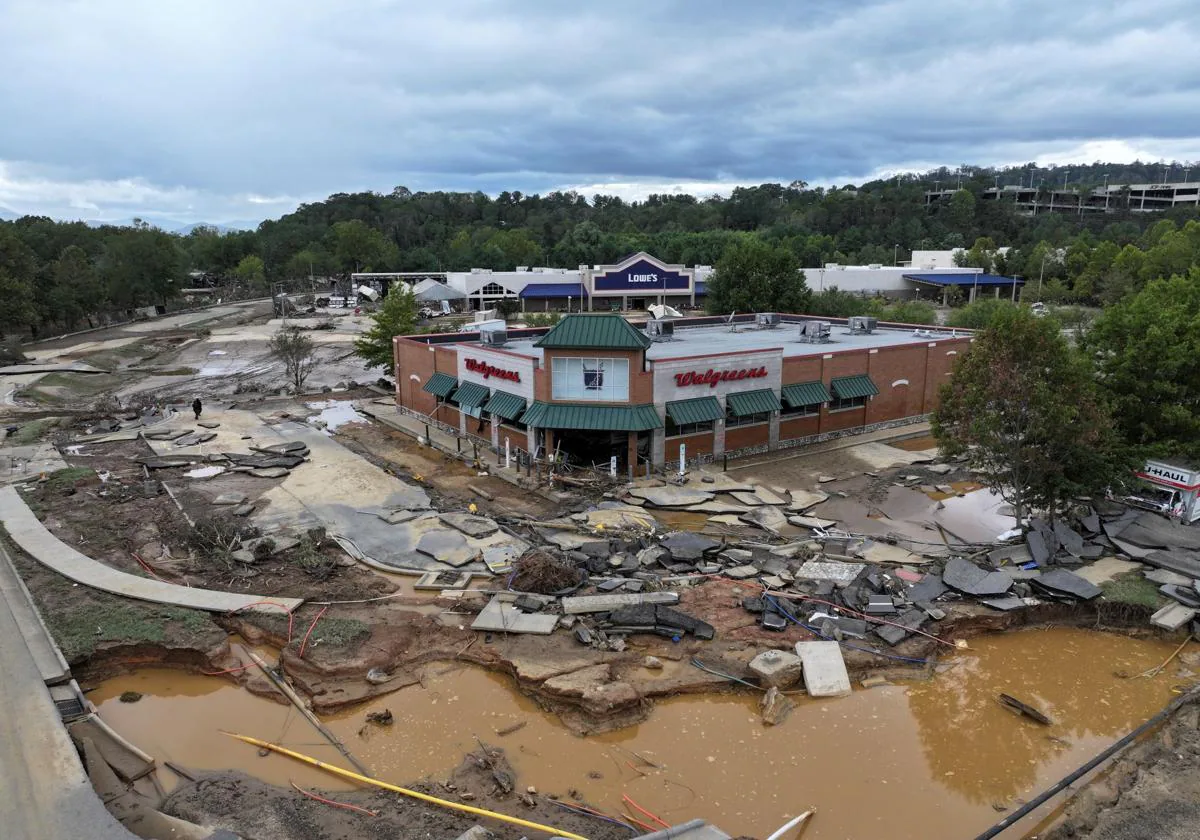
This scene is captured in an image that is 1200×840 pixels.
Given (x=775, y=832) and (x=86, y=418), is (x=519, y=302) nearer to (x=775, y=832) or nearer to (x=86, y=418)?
(x=86, y=418)

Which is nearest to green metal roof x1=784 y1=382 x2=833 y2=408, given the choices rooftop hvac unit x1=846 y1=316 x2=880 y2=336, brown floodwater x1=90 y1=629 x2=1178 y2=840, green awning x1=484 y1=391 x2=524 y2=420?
green awning x1=484 y1=391 x2=524 y2=420

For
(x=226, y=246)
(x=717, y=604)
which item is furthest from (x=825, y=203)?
(x=717, y=604)

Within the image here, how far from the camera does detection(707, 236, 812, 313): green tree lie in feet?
197

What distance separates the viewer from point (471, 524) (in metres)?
23.9

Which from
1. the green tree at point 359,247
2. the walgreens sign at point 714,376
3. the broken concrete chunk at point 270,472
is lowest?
the broken concrete chunk at point 270,472

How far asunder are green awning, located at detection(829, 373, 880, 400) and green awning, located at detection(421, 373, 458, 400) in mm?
18361

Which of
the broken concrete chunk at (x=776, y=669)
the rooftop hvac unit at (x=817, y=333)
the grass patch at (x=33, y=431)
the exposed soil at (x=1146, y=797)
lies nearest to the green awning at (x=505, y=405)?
the broken concrete chunk at (x=776, y=669)

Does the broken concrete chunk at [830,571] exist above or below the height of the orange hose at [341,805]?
above

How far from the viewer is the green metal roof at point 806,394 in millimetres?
33188

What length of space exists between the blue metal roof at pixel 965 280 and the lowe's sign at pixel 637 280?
39442mm

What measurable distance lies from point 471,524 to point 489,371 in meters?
10.6

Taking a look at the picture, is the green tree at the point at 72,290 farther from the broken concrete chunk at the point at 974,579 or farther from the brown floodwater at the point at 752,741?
the broken concrete chunk at the point at 974,579

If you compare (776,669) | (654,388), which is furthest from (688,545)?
(654,388)

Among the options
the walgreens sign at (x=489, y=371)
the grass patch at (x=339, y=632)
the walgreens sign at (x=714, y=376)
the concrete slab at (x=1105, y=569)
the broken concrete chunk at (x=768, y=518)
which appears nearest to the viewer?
the grass patch at (x=339, y=632)
